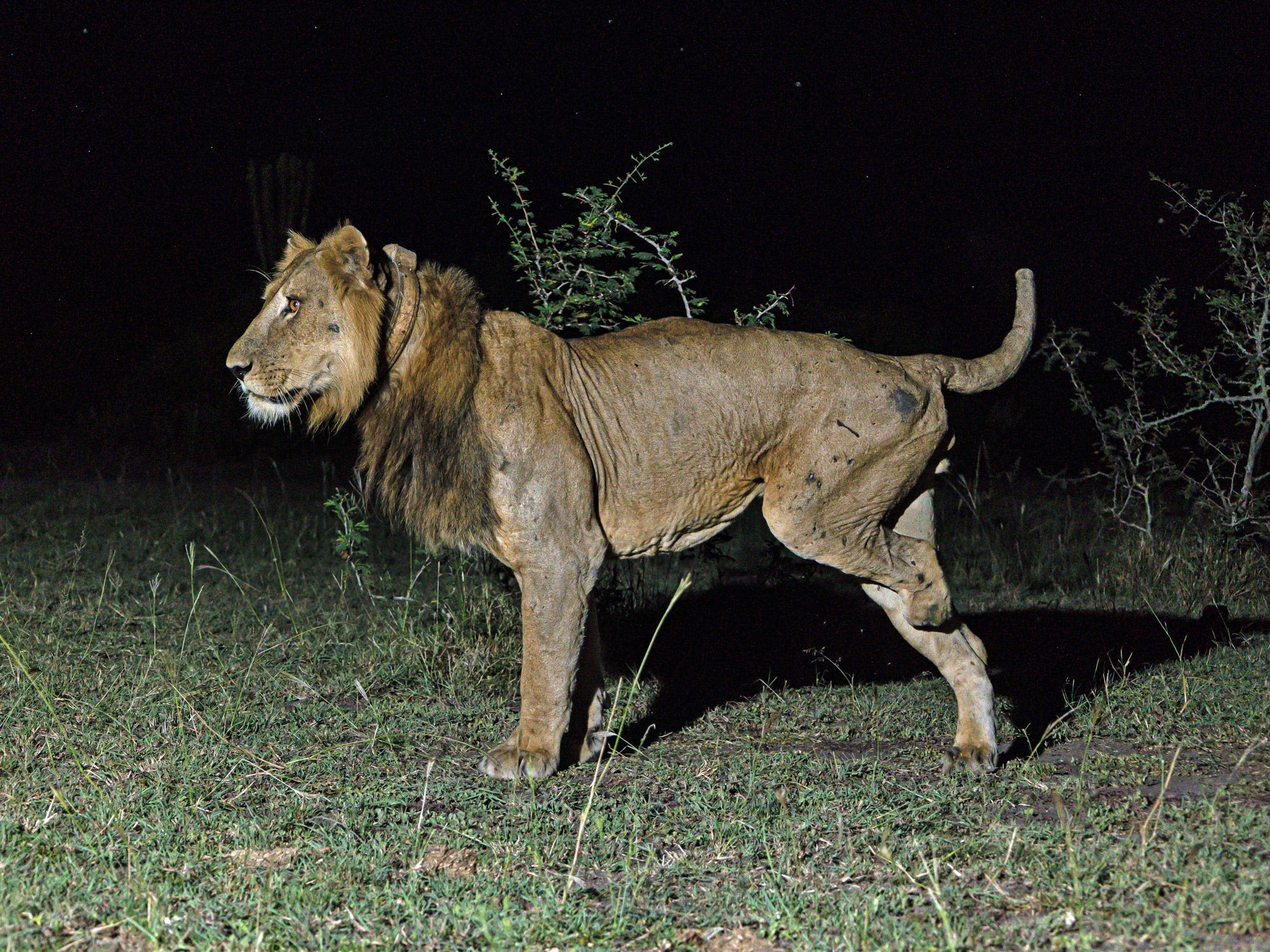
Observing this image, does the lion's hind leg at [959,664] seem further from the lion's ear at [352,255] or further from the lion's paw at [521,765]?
the lion's ear at [352,255]

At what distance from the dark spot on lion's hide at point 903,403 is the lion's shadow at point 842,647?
1455mm

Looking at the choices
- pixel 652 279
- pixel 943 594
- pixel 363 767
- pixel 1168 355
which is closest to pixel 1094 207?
pixel 652 279

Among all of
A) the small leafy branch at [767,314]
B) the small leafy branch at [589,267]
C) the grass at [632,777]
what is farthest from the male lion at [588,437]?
the small leafy branch at [767,314]

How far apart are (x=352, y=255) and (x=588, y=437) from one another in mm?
993

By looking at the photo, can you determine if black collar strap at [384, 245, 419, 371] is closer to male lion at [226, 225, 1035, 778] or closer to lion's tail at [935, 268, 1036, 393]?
male lion at [226, 225, 1035, 778]

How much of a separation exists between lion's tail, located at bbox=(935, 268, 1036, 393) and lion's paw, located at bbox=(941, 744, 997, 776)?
127 cm

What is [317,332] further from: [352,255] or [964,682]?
[964,682]

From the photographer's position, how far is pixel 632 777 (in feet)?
15.0

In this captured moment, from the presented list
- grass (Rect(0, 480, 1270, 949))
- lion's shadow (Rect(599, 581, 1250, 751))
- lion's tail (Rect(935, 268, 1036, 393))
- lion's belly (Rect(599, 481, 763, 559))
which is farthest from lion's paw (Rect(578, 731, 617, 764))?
lion's tail (Rect(935, 268, 1036, 393))

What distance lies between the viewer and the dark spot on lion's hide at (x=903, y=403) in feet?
15.4

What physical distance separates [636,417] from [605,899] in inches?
71.9

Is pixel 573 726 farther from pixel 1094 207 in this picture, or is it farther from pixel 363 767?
pixel 1094 207

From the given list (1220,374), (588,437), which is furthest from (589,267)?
(1220,374)

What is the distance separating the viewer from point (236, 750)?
4.72 metres
